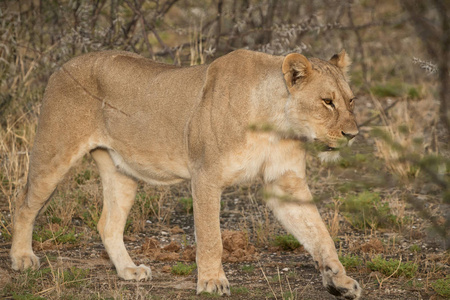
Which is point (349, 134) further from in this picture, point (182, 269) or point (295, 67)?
point (182, 269)

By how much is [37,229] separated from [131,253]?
842 millimetres

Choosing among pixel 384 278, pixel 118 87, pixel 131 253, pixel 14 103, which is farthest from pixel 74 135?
pixel 14 103

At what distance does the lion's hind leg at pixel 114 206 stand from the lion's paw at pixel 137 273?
10cm

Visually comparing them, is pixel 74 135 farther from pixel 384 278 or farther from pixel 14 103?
pixel 14 103

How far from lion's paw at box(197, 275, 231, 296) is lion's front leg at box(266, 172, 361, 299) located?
56cm

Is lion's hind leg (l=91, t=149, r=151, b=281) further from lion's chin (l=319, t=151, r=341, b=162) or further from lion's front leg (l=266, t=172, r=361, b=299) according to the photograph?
lion's chin (l=319, t=151, r=341, b=162)

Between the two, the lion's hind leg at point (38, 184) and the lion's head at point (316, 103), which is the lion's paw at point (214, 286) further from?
the lion's hind leg at point (38, 184)

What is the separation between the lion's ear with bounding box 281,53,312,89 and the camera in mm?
3703

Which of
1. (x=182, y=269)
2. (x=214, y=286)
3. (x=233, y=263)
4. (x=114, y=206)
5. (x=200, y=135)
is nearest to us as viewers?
(x=214, y=286)

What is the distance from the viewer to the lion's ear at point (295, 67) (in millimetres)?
3703

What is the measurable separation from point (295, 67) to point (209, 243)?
1.11m

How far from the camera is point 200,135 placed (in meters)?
3.99

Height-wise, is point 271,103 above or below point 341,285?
above

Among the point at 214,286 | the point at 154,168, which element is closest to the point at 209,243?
the point at 214,286
